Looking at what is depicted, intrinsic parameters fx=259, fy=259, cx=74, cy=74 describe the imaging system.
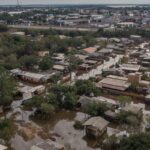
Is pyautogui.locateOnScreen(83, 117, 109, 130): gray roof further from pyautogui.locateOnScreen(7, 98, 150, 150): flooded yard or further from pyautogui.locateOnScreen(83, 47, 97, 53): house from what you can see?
pyautogui.locateOnScreen(83, 47, 97, 53): house

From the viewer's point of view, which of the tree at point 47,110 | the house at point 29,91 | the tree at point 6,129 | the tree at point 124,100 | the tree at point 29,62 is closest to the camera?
the tree at point 6,129

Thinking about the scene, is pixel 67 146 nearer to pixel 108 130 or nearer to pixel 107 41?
pixel 108 130

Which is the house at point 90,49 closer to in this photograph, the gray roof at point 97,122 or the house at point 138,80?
the house at point 138,80

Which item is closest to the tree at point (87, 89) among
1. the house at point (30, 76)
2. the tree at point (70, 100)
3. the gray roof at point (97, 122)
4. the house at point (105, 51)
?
the tree at point (70, 100)

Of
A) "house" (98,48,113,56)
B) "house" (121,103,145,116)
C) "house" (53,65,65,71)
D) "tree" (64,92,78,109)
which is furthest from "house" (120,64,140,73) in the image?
"tree" (64,92,78,109)

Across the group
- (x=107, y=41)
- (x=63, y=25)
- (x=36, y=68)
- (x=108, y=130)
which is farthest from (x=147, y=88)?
(x=63, y=25)

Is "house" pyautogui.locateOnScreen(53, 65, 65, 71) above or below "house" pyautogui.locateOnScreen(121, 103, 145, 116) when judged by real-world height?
above
